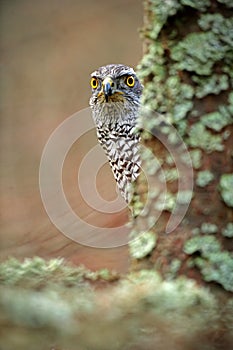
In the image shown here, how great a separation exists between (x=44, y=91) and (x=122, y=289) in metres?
5.24

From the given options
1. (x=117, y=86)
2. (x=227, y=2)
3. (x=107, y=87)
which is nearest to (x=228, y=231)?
(x=227, y=2)

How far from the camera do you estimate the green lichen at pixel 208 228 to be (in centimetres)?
154

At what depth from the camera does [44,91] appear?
6098 millimetres

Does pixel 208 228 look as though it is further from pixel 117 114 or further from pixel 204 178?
pixel 117 114

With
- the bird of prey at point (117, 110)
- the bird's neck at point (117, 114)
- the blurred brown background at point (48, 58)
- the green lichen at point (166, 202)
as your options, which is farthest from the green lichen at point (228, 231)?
the blurred brown background at point (48, 58)

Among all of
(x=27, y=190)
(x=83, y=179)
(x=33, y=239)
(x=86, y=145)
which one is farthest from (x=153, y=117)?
(x=86, y=145)

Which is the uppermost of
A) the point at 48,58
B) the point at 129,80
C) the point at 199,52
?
the point at 48,58

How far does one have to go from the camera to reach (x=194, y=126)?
62.2 inches

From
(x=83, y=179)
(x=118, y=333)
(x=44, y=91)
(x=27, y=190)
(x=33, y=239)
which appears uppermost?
(x=44, y=91)

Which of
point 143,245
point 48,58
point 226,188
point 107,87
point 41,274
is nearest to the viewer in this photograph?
point 41,274

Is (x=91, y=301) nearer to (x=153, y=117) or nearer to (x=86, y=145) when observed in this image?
(x=153, y=117)

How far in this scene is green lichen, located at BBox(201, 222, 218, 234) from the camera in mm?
1540

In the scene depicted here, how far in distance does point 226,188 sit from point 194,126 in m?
0.14

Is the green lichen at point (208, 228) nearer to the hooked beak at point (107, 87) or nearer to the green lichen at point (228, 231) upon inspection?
the green lichen at point (228, 231)
